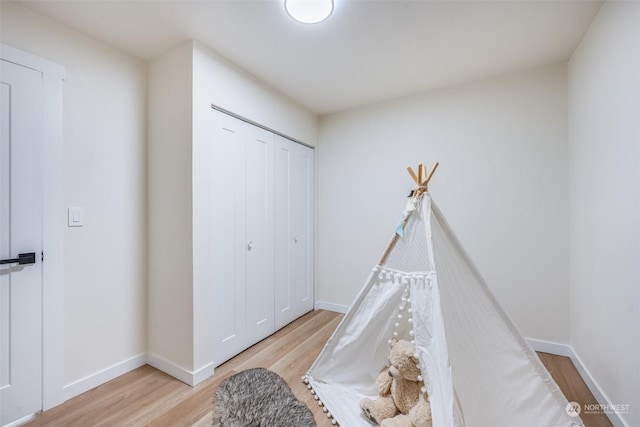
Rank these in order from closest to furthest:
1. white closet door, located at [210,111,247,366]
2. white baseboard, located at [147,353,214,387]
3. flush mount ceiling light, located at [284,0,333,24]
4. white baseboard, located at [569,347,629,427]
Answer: white baseboard, located at [569,347,629,427] → flush mount ceiling light, located at [284,0,333,24] → white baseboard, located at [147,353,214,387] → white closet door, located at [210,111,247,366]

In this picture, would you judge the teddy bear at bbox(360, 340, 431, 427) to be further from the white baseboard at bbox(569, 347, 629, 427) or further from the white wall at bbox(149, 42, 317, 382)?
the white wall at bbox(149, 42, 317, 382)

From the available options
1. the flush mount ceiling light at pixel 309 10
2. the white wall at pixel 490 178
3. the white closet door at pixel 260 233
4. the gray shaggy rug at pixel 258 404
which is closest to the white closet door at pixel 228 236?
the white closet door at pixel 260 233

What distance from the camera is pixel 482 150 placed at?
2402 mm

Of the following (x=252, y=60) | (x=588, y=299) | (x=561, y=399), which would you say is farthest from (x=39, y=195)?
(x=588, y=299)

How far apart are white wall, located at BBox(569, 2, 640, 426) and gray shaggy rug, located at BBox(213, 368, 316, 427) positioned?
1676 mm

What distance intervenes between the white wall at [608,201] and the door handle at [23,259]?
10.3 feet

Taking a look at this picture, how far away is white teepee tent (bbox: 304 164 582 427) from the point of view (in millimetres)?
1369

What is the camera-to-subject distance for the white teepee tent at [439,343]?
4.49ft

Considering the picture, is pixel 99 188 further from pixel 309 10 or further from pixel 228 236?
pixel 309 10

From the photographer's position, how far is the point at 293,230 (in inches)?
114

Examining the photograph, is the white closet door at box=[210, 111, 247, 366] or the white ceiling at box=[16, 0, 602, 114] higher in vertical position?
the white ceiling at box=[16, 0, 602, 114]

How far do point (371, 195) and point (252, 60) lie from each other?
1696mm

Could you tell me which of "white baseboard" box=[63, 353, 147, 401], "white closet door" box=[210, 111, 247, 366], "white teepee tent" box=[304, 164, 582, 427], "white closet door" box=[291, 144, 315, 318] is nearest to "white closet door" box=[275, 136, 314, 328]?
"white closet door" box=[291, 144, 315, 318]

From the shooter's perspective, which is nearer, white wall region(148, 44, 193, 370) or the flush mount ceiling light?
the flush mount ceiling light
